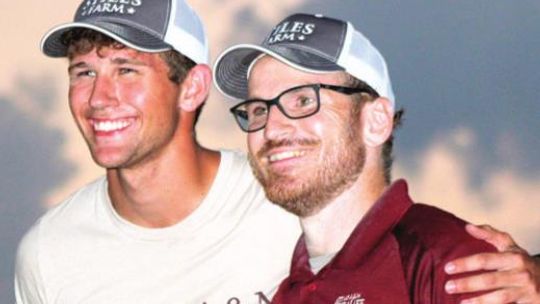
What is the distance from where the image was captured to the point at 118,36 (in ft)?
22.2

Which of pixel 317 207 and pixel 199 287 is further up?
pixel 317 207

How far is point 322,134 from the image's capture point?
536cm

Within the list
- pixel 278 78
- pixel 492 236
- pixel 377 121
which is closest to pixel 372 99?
pixel 377 121

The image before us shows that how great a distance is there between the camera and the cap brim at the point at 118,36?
679 centimetres

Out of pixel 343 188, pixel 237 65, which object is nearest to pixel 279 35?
pixel 237 65

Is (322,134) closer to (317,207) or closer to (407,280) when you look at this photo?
(317,207)

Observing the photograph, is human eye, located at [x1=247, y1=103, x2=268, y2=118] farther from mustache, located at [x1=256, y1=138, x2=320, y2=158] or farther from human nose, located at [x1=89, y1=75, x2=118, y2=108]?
human nose, located at [x1=89, y1=75, x2=118, y2=108]

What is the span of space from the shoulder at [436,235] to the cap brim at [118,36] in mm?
2235

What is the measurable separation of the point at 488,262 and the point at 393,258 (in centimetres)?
38

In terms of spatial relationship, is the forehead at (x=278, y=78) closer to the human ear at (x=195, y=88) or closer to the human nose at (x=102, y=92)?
the human nose at (x=102, y=92)

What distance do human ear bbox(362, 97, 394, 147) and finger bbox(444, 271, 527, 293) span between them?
30.5 inches

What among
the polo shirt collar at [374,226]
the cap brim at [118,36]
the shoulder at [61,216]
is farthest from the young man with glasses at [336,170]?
the shoulder at [61,216]

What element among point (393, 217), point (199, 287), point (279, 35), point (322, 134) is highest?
point (279, 35)

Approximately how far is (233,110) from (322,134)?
0.61m
